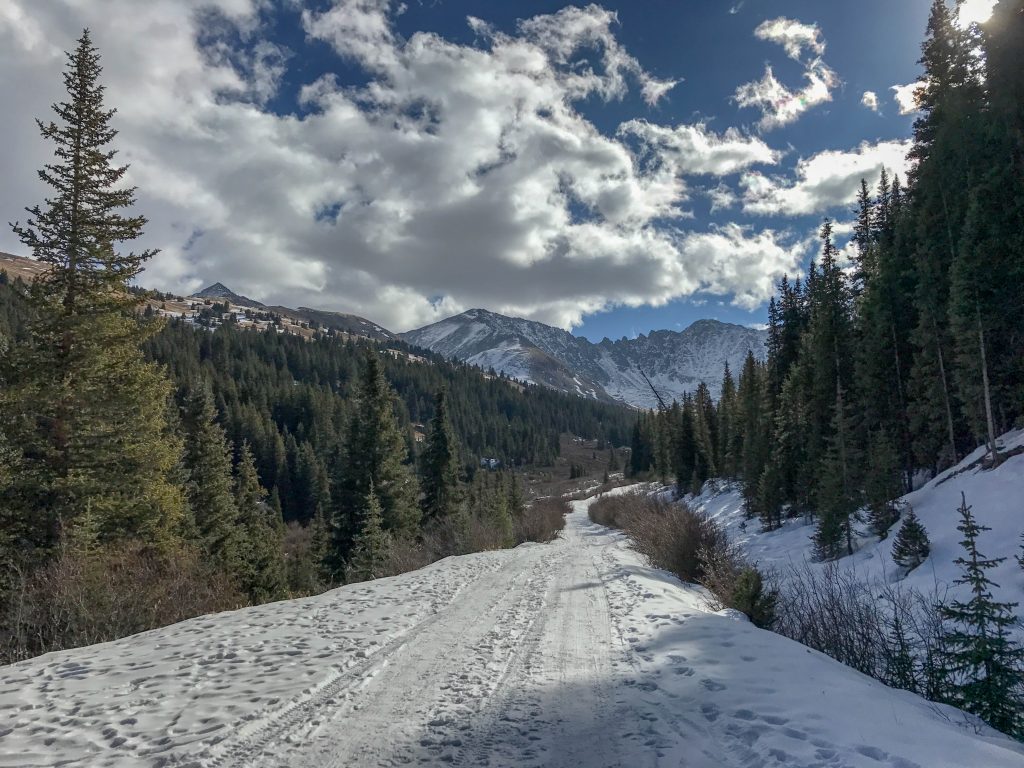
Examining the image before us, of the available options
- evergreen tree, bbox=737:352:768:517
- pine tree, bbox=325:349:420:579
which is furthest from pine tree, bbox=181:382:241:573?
evergreen tree, bbox=737:352:768:517

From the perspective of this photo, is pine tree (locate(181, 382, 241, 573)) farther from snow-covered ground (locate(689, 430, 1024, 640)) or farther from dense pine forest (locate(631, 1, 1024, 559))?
dense pine forest (locate(631, 1, 1024, 559))

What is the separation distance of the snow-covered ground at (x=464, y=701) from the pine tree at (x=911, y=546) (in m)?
11.4

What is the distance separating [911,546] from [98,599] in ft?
67.7

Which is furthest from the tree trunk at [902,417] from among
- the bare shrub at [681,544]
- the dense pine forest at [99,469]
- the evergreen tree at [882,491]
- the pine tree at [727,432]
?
the pine tree at [727,432]

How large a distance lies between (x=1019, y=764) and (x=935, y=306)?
2654 cm

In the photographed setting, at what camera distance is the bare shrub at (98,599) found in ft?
27.7

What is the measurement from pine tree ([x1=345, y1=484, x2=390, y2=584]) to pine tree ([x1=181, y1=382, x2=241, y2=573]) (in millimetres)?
4952

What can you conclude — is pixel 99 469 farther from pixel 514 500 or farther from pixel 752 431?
pixel 752 431

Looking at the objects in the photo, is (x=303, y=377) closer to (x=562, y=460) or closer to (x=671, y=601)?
(x=562, y=460)

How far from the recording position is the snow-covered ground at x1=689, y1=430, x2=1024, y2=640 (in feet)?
45.2

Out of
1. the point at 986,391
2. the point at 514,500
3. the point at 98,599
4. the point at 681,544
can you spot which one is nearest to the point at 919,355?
the point at 986,391

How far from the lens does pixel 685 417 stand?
67750mm

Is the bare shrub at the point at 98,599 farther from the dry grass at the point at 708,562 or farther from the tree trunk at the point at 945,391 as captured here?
the tree trunk at the point at 945,391

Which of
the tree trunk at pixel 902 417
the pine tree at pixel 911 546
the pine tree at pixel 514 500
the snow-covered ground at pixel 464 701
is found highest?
the tree trunk at pixel 902 417
